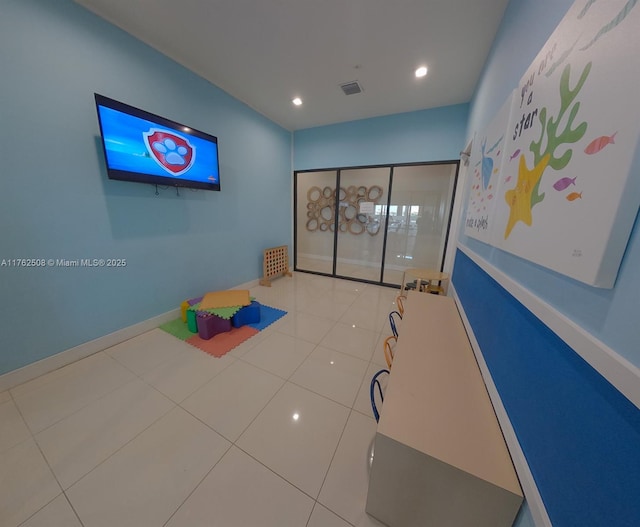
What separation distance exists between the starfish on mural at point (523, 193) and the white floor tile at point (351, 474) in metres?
1.48

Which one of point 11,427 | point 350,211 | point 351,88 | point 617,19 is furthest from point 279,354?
point 350,211

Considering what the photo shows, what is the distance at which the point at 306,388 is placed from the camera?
1.77 m

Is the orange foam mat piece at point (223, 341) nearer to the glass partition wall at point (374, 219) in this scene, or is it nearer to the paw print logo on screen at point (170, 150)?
the paw print logo on screen at point (170, 150)

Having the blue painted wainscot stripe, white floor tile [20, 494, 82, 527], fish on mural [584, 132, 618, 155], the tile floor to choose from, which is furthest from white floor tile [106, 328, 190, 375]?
fish on mural [584, 132, 618, 155]

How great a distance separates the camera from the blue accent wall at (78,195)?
1595 mm

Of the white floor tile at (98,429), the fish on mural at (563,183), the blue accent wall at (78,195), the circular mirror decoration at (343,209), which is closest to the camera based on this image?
the fish on mural at (563,183)

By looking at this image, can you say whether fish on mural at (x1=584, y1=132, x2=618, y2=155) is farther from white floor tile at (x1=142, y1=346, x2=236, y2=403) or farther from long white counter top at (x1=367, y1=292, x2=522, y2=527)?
white floor tile at (x1=142, y1=346, x2=236, y2=403)

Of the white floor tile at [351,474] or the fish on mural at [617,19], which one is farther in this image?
the white floor tile at [351,474]

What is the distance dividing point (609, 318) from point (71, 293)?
3.25 meters

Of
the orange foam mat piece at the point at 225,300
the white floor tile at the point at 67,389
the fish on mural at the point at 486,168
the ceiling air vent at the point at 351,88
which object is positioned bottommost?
the white floor tile at the point at 67,389

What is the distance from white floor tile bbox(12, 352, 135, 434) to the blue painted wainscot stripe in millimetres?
2592

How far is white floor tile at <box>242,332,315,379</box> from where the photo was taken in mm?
1980

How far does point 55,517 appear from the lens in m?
1.01

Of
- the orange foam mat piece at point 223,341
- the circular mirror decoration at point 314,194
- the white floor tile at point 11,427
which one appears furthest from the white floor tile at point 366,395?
the circular mirror decoration at point 314,194
